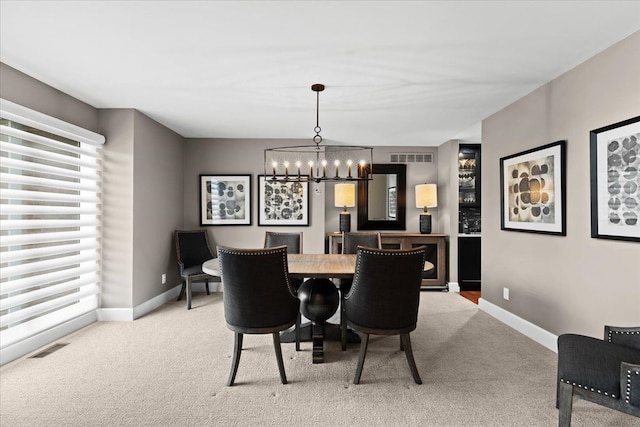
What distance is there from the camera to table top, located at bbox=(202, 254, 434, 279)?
108 inches

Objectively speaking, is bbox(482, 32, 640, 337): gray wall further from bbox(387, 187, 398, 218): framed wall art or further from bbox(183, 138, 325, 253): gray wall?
bbox(183, 138, 325, 253): gray wall

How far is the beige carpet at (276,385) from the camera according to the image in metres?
2.10

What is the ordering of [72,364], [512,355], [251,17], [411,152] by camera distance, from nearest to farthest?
[251,17] → [72,364] → [512,355] → [411,152]

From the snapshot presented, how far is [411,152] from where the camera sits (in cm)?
608

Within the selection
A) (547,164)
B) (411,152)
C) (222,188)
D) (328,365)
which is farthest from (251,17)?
(411,152)

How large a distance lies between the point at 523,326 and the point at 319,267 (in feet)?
7.29

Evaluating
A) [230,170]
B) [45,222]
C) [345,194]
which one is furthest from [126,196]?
Answer: [345,194]

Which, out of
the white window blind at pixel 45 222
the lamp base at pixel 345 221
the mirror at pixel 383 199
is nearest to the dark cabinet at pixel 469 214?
the mirror at pixel 383 199

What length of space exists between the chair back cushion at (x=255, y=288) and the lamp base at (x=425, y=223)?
3710mm

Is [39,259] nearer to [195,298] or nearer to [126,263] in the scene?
[126,263]

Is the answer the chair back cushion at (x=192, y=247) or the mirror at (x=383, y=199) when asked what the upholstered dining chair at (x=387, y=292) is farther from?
the mirror at (x=383, y=199)

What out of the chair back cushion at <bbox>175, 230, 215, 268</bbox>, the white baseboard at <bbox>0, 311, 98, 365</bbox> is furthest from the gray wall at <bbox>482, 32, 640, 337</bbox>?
the white baseboard at <bbox>0, 311, 98, 365</bbox>

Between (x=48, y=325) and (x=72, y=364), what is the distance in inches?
31.0

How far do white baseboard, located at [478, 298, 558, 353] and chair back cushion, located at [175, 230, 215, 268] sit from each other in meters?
3.80
